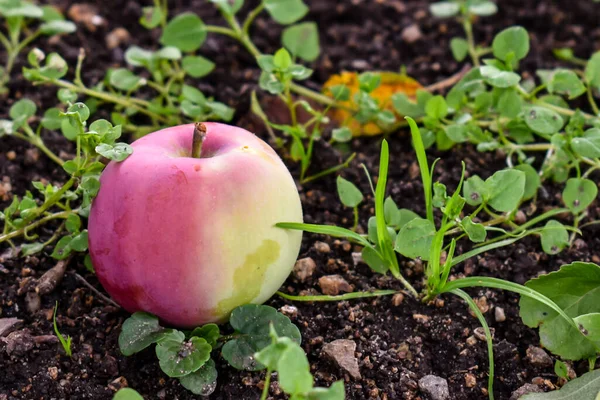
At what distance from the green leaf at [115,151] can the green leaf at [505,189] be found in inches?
27.2

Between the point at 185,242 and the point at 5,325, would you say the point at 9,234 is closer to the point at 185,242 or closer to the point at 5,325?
the point at 5,325

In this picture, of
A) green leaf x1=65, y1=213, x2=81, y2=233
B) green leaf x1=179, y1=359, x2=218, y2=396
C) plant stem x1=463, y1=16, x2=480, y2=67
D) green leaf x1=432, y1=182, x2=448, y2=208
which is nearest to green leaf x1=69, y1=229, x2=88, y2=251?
green leaf x1=65, y1=213, x2=81, y2=233

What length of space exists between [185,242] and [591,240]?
0.98m

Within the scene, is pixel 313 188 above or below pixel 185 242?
below

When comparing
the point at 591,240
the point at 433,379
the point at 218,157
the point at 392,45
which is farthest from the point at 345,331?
the point at 392,45

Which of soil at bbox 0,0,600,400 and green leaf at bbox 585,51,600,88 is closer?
soil at bbox 0,0,600,400

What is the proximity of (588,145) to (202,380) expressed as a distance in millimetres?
948

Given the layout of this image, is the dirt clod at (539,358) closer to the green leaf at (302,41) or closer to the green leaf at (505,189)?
the green leaf at (505,189)

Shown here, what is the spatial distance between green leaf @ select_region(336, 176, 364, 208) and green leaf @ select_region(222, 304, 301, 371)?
36 centimetres

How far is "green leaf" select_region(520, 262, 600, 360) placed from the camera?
61.8 inches

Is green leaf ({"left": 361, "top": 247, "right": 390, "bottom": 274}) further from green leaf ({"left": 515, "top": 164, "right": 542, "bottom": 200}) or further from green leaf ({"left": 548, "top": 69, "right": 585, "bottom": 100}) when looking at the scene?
green leaf ({"left": 548, "top": 69, "right": 585, "bottom": 100})

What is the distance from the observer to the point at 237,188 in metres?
1.44

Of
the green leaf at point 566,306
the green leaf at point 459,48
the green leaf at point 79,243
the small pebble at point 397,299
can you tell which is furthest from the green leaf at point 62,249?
the green leaf at point 459,48

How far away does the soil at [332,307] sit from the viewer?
1.54 metres
